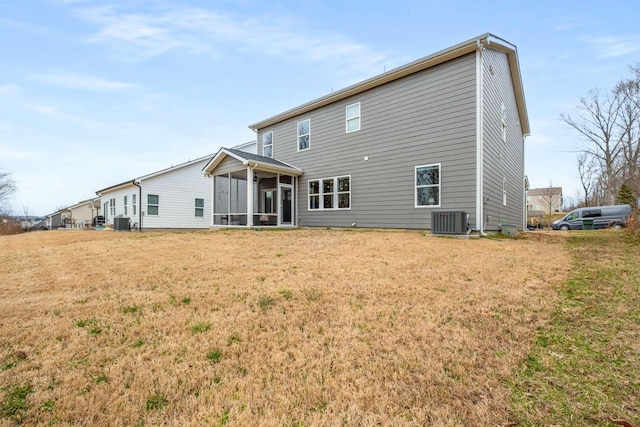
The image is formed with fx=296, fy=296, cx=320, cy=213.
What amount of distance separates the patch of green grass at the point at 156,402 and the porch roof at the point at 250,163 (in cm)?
1127

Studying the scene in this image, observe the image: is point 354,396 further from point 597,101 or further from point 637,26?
point 597,101

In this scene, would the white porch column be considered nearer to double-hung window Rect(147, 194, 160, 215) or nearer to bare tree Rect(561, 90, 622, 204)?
double-hung window Rect(147, 194, 160, 215)

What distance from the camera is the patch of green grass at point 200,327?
2.94 metres

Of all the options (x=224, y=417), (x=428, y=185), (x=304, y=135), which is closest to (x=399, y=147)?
(x=428, y=185)

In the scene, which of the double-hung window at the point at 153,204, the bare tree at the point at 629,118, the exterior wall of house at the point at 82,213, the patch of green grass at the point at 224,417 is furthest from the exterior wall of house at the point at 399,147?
the exterior wall of house at the point at 82,213

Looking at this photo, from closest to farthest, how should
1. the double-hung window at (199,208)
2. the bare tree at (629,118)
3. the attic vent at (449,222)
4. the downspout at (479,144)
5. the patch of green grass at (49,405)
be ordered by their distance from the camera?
the patch of green grass at (49,405), the attic vent at (449,222), the downspout at (479,144), the double-hung window at (199,208), the bare tree at (629,118)

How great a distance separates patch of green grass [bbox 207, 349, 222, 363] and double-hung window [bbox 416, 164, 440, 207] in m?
9.19

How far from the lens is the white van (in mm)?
17969

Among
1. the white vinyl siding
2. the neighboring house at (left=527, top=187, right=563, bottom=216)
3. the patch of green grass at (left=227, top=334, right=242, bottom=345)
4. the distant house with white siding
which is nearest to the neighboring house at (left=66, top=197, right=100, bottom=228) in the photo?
the distant house with white siding

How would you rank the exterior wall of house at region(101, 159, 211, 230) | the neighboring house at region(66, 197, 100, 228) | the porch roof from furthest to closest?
the neighboring house at region(66, 197, 100, 228) → the exterior wall of house at region(101, 159, 211, 230) → the porch roof

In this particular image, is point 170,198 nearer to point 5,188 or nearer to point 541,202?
point 5,188

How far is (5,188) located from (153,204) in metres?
26.7

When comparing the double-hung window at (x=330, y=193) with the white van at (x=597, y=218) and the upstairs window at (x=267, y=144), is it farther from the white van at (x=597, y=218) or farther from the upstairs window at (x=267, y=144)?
the white van at (x=597, y=218)

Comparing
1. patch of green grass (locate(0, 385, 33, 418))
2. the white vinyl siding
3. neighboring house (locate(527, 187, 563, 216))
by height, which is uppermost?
neighboring house (locate(527, 187, 563, 216))
